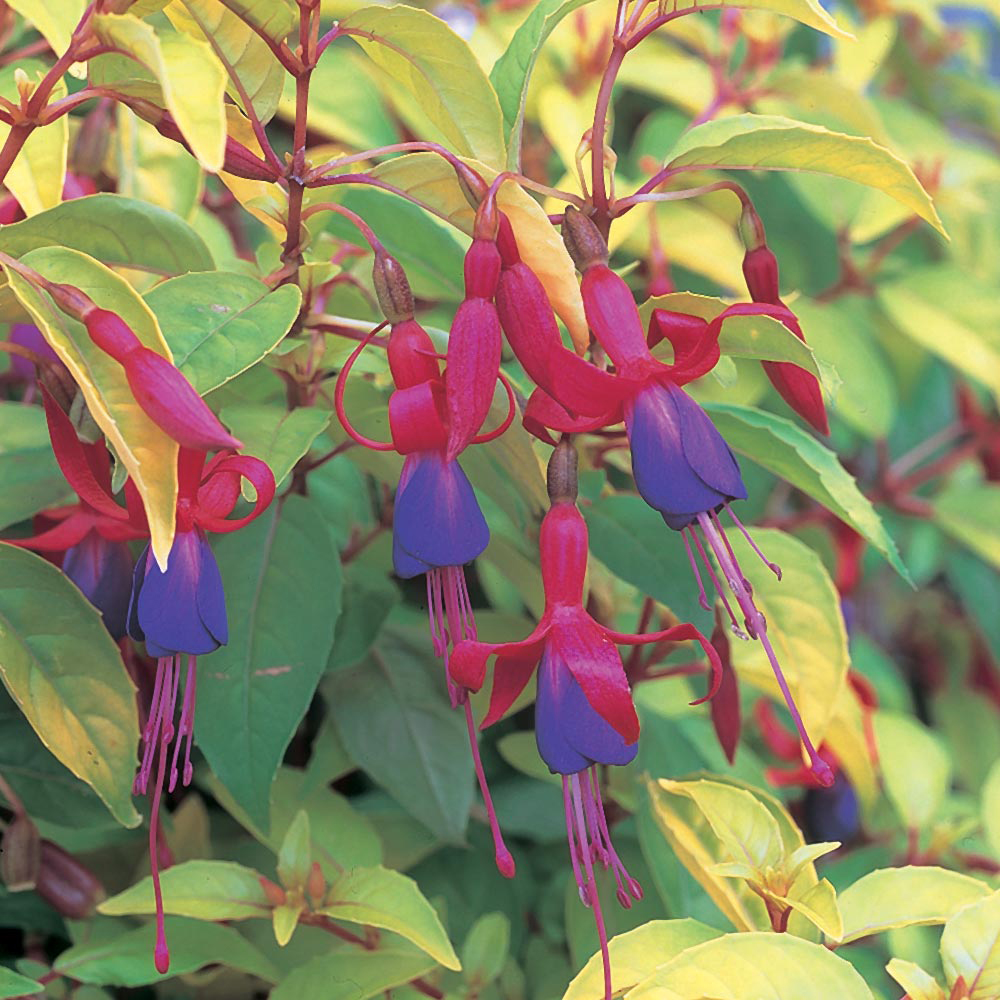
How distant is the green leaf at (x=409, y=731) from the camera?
0.74 metres

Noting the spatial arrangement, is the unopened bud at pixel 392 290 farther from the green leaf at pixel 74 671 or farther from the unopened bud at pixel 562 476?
the green leaf at pixel 74 671

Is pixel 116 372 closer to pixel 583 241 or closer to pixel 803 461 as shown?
pixel 583 241

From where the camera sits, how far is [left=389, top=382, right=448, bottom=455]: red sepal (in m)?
0.46

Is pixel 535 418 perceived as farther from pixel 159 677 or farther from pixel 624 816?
pixel 624 816

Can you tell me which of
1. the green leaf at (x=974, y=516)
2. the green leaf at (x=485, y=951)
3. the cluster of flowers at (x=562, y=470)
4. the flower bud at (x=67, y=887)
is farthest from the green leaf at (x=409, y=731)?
the green leaf at (x=974, y=516)

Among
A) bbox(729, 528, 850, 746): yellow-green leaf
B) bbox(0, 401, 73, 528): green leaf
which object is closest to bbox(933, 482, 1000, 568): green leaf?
bbox(729, 528, 850, 746): yellow-green leaf

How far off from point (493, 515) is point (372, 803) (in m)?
0.22

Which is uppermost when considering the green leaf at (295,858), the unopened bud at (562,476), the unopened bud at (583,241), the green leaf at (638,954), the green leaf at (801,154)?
the green leaf at (801,154)

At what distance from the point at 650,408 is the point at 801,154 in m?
0.15

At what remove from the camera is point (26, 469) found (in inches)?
25.2

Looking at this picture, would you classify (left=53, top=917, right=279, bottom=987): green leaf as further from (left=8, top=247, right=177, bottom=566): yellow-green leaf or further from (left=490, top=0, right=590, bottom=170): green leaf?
(left=490, top=0, right=590, bottom=170): green leaf

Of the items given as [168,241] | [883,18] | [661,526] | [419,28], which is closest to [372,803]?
[661,526]

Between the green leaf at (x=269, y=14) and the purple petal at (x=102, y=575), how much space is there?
24 cm

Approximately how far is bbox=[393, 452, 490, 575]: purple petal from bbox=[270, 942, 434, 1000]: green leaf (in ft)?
0.80
